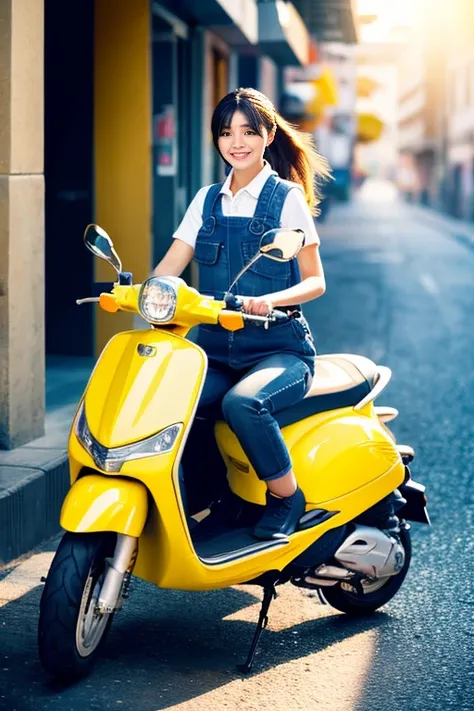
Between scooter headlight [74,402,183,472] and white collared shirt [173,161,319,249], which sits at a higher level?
white collared shirt [173,161,319,249]

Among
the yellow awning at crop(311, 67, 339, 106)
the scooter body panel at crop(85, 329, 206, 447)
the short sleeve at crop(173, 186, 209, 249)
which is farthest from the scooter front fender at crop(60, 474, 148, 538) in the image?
the yellow awning at crop(311, 67, 339, 106)

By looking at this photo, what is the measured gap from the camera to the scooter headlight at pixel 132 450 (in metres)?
3.54

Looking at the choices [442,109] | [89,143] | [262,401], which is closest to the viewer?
[262,401]

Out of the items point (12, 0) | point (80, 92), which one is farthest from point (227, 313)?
point (80, 92)

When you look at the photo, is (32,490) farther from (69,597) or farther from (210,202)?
(69,597)

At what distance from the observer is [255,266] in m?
4.07

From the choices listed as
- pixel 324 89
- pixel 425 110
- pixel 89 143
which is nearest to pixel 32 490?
pixel 89 143

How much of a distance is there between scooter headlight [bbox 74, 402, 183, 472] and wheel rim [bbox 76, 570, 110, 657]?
31 cm

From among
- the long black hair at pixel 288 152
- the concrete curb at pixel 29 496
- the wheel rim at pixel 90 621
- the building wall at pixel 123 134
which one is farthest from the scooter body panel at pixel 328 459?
the building wall at pixel 123 134

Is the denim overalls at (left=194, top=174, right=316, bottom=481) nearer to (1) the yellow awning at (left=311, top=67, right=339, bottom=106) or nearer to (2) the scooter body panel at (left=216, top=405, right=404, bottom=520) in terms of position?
(2) the scooter body panel at (left=216, top=405, right=404, bottom=520)

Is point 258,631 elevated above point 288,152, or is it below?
below

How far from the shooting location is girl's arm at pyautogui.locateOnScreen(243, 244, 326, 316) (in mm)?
3682

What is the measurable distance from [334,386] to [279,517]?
509 mm

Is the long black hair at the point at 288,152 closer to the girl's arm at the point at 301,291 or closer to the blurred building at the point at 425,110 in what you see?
the girl's arm at the point at 301,291
